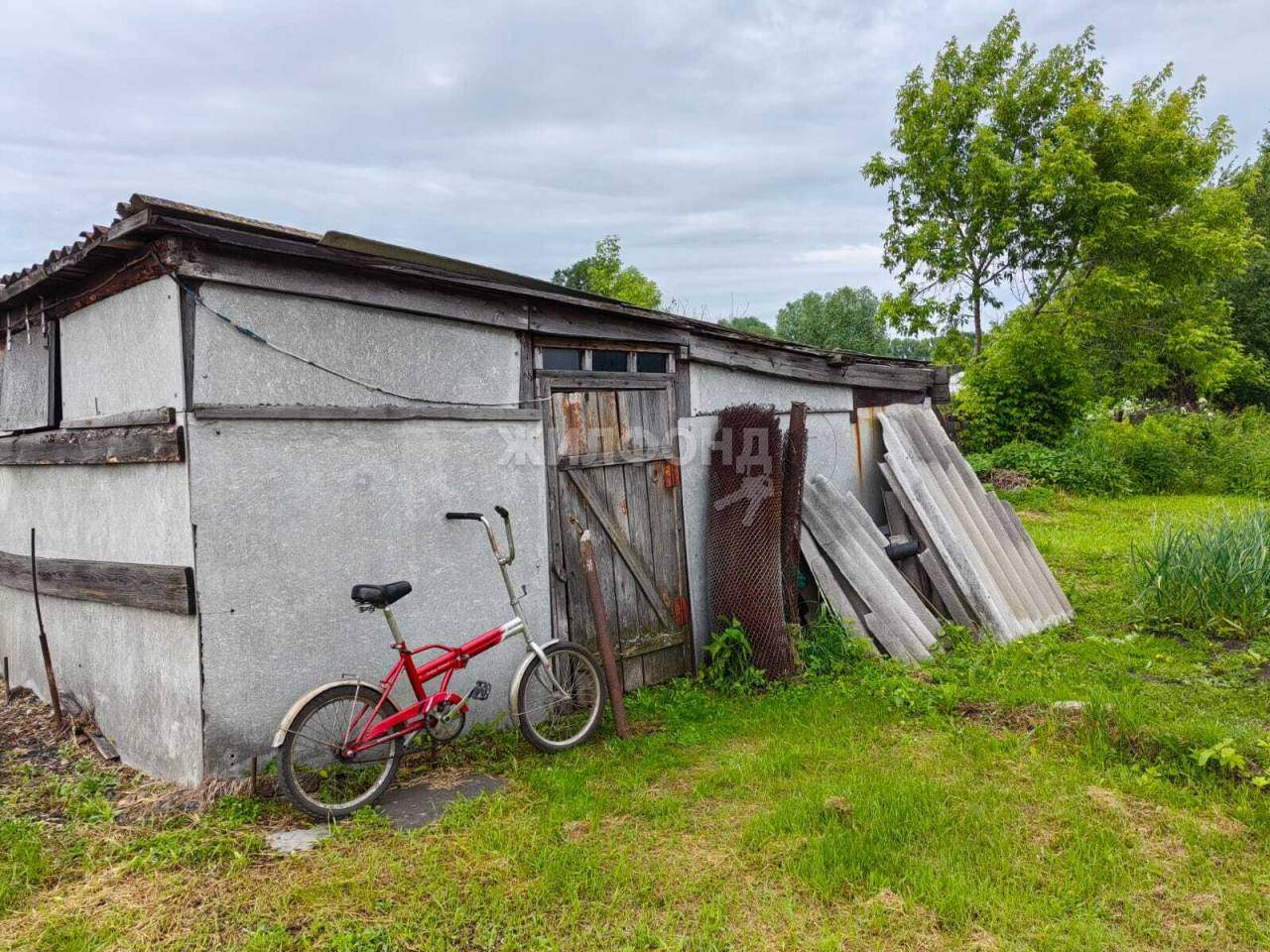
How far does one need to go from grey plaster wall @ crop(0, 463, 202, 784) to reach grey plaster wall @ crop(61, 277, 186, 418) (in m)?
0.38

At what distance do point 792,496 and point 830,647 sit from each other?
1232 millimetres

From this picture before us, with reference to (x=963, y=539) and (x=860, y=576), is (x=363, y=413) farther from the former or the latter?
(x=963, y=539)

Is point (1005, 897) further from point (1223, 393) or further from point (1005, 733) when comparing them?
point (1223, 393)

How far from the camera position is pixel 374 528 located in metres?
4.49

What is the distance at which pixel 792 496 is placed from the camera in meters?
6.32

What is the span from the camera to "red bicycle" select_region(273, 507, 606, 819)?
390 cm

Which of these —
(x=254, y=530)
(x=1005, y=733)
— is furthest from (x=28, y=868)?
(x=1005, y=733)

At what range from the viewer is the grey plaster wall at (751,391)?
21.3ft

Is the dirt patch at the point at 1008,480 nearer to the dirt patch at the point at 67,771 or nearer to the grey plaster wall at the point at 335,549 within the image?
the grey plaster wall at the point at 335,549

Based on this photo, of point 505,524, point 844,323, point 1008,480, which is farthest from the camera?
point 844,323

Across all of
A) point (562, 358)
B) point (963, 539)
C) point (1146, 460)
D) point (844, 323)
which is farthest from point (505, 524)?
point (844, 323)

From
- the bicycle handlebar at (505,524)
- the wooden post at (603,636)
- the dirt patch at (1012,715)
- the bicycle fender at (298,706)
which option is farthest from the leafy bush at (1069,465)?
the bicycle fender at (298,706)

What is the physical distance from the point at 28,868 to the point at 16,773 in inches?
53.7

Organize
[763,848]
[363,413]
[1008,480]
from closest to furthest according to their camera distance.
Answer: [763,848] < [363,413] < [1008,480]
